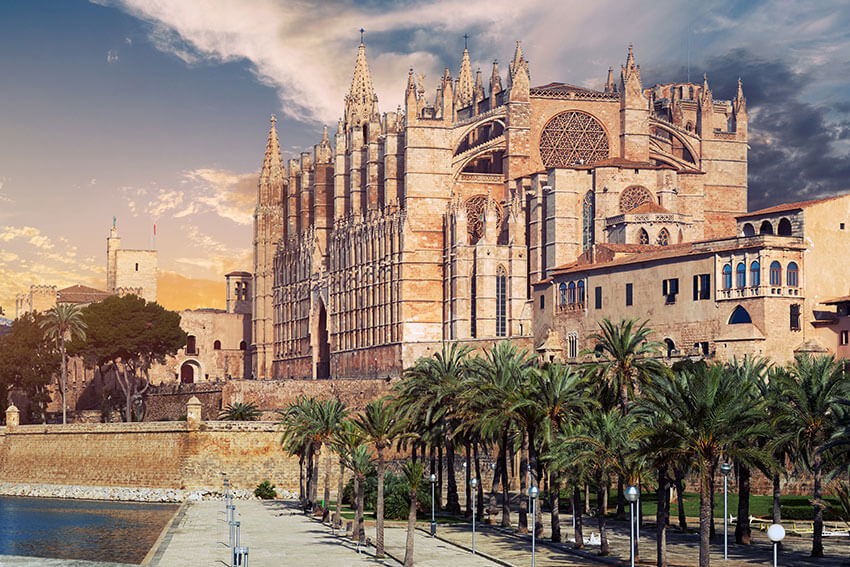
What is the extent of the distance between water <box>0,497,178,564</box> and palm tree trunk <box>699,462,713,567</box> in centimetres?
2085

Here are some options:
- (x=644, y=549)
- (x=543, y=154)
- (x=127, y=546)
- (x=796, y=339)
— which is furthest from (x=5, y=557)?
(x=543, y=154)

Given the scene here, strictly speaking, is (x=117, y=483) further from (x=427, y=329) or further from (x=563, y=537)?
(x=563, y=537)

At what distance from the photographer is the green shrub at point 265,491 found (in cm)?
6675

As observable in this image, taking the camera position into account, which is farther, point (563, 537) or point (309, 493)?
point (309, 493)

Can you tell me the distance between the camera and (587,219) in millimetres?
76062

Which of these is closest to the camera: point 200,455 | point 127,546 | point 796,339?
point 127,546

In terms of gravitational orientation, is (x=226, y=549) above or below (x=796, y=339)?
below

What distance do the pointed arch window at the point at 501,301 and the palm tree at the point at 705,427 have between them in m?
41.3

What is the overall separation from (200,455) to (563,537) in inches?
1064

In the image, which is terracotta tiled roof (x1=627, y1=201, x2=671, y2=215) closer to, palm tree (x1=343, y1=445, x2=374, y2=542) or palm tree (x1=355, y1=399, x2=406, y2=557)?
palm tree (x1=343, y1=445, x2=374, y2=542)

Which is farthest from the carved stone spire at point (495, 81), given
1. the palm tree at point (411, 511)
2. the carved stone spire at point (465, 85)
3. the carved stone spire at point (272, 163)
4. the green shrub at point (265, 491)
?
the palm tree at point (411, 511)

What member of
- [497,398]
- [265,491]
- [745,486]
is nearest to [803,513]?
[745,486]

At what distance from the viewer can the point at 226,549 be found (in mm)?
44156

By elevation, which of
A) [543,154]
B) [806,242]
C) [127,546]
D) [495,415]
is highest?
[543,154]
